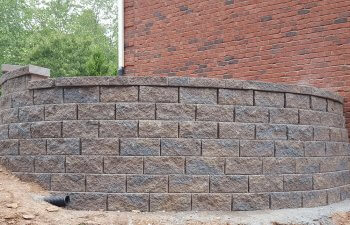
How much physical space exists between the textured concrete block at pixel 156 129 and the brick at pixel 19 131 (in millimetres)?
1698

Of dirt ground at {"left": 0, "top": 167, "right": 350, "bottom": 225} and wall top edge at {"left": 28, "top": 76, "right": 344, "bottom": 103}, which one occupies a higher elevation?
wall top edge at {"left": 28, "top": 76, "right": 344, "bottom": 103}

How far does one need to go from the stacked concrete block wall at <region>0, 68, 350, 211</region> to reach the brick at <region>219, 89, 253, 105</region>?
14 mm

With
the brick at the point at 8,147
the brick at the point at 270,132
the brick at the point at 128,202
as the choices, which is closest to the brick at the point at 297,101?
the brick at the point at 270,132

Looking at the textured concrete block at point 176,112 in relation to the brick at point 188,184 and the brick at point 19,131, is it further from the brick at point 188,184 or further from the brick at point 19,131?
the brick at point 19,131

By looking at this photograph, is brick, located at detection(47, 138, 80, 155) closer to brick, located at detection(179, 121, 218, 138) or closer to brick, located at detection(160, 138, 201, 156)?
brick, located at detection(160, 138, 201, 156)

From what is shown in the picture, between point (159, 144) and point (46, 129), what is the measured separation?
1.60m

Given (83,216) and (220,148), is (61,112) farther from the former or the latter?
(220,148)

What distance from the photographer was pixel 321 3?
7.56m

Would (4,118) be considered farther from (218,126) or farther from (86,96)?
(218,126)

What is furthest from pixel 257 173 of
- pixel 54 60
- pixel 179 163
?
pixel 54 60

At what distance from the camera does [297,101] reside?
606cm

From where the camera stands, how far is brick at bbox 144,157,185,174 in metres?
5.25

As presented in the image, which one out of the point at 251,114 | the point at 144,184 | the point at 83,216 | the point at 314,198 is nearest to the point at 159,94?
the point at 144,184

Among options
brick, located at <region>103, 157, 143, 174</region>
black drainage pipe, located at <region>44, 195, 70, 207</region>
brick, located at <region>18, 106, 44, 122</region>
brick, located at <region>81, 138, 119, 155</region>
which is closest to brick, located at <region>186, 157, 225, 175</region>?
brick, located at <region>103, 157, 143, 174</region>
